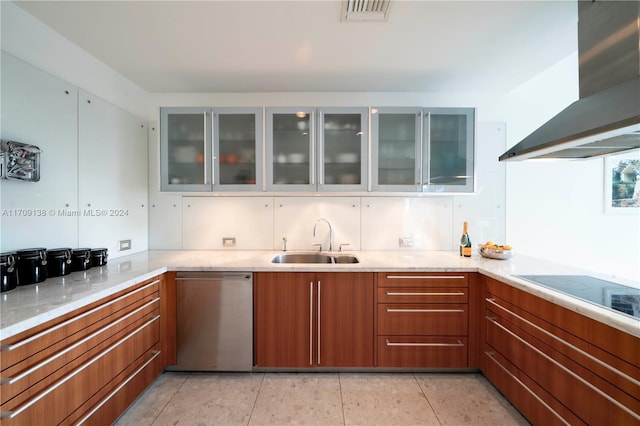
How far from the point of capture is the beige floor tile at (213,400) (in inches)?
64.1

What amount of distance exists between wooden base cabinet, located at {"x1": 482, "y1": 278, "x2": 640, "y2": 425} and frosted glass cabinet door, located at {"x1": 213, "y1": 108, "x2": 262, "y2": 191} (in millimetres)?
2073

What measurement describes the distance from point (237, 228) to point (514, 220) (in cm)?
282

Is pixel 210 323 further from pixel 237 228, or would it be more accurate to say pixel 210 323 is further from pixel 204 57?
pixel 204 57

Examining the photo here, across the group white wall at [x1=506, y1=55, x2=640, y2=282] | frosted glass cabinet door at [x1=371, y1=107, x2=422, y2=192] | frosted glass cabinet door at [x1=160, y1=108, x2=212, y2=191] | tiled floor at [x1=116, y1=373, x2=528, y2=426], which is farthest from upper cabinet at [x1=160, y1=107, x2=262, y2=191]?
white wall at [x1=506, y1=55, x2=640, y2=282]

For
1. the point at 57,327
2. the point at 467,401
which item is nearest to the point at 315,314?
the point at 467,401

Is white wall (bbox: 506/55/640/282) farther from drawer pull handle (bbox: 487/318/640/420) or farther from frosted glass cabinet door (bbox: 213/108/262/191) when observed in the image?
frosted glass cabinet door (bbox: 213/108/262/191)

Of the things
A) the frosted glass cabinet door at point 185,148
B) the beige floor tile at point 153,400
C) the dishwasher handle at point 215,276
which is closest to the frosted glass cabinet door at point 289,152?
the frosted glass cabinet door at point 185,148

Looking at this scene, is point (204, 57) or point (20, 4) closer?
point (20, 4)

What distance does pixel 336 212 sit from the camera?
105 inches

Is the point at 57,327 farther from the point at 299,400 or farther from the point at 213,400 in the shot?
the point at 299,400

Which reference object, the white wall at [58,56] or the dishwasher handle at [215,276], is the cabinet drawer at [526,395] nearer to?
the dishwasher handle at [215,276]

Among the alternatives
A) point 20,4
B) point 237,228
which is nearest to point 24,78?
point 20,4

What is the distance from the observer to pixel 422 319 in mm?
2016

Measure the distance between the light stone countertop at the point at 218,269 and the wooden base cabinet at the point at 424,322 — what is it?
120mm
